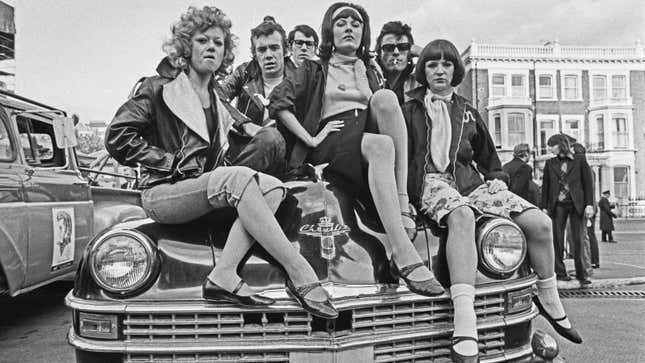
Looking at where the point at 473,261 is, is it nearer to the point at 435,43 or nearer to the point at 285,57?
the point at 435,43

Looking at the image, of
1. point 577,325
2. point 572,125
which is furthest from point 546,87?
point 577,325

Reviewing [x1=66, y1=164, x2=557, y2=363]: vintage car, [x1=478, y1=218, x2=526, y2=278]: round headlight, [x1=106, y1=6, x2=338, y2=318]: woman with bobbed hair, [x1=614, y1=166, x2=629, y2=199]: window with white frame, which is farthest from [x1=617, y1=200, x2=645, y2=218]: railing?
[x1=106, y1=6, x2=338, y2=318]: woman with bobbed hair

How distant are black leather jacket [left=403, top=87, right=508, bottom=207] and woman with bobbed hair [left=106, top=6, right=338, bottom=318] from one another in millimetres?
971

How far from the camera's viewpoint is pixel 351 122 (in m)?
3.15

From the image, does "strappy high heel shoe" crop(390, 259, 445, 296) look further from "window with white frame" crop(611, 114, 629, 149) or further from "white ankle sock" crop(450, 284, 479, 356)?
"window with white frame" crop(611, 114, 629, 149)

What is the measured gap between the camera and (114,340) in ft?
7.51

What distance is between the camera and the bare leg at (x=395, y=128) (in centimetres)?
280

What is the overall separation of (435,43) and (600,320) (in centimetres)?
307

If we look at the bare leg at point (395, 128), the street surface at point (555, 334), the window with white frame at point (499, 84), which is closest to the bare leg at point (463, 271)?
the bare leg at point (395, 128)

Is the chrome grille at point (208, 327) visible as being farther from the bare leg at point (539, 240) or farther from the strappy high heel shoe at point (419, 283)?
the bare leg at point (539, 240)

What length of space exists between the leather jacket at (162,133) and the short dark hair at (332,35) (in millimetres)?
888

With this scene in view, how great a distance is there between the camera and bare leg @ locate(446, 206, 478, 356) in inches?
92.7

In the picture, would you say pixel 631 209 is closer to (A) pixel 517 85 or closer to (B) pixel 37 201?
(A) pixel 517 85

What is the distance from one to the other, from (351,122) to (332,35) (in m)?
0.64
